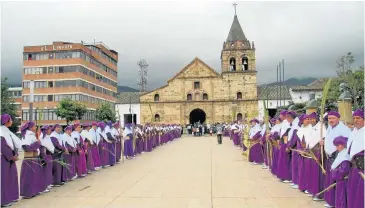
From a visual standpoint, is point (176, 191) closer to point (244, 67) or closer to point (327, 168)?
point (327, 168)

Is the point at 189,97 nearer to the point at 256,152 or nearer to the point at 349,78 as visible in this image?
the point at 349,78

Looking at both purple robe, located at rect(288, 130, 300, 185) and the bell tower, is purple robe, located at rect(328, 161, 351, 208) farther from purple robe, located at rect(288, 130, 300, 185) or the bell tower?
the bell tower

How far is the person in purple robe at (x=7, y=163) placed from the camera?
303 inches

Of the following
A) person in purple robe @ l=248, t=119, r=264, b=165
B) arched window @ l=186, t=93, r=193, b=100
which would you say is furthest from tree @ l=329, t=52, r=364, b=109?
arched window @ l=186, t=93, r=193, b=100

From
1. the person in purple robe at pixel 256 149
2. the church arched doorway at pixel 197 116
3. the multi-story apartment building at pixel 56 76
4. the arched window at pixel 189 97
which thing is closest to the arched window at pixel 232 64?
the arched window at pixel 189 97

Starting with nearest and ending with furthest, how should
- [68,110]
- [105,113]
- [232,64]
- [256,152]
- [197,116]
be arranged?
1. [256,152]
2. [68,110]
3. [105,113]
4. [232,64]
5. [197,116]

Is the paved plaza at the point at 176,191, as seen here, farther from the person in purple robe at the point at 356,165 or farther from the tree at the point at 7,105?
the tree at the point at 7,105

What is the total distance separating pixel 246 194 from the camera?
333 inches

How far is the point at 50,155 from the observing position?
966 centimetres

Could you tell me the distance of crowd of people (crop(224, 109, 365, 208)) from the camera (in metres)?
5.93

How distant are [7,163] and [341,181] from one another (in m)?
6.59

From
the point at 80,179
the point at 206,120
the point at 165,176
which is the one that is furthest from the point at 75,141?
the point at 206,120

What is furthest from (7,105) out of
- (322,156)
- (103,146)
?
(322,156)

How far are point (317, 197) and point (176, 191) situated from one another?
3187 mm
